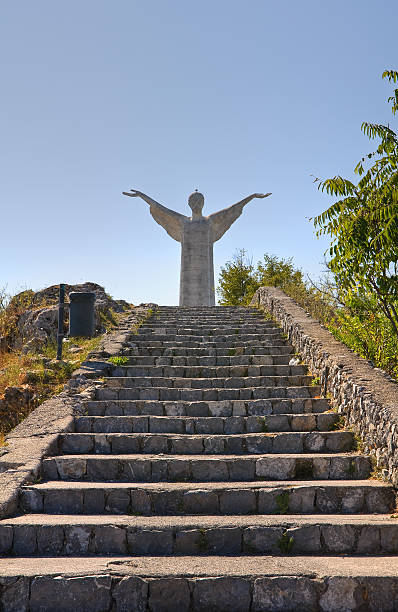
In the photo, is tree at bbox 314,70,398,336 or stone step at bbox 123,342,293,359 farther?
stone step at bbox 123,342,293,359

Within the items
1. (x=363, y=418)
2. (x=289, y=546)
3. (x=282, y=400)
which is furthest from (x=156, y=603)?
(x=282, y=400)

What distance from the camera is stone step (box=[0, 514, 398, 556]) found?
359 cm

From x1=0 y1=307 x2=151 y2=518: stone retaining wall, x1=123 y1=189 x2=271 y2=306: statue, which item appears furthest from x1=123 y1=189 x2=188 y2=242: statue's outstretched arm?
x1=0 y1=307 x2=151 y2=518: stone retaining wall

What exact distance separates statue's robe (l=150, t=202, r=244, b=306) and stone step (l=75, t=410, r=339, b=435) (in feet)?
42.5

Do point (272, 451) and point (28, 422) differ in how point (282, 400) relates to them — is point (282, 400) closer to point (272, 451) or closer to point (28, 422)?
point (272, 451)

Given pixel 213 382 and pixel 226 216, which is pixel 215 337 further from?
pixel 226 216

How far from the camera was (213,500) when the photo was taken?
4051mm

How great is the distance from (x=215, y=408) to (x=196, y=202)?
1394 centimetres

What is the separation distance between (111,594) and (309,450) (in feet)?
7.91

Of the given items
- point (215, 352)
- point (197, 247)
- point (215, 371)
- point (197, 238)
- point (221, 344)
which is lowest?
point (215, 371)

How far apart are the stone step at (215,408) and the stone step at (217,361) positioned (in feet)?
5.50

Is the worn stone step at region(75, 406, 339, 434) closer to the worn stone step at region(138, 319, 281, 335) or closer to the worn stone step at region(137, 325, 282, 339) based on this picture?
the worn stone step at region(137, 325, 282, 339)

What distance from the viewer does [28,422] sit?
17.4ft

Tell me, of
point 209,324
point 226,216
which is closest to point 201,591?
point 209,324
